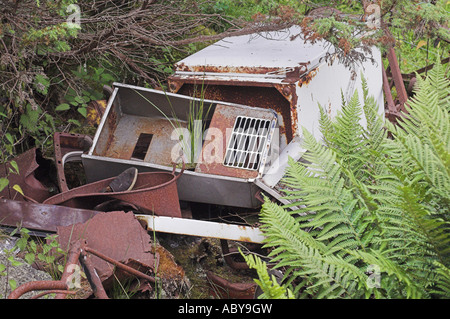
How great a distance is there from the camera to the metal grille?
3.24 meters

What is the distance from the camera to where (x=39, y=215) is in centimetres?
283

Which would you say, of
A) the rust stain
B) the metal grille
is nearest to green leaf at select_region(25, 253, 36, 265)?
the metal grille

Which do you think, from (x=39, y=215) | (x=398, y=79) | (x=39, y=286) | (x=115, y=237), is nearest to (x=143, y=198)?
(x=115, y=237)

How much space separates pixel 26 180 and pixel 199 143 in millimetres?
1327

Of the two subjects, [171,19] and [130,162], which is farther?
[171,19]

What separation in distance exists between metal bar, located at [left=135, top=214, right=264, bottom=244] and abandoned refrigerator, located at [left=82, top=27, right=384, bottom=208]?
0.33m

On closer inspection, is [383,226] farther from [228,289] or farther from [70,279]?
[70,279]

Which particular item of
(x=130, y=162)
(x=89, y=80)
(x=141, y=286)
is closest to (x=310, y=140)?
(x=141, y=286)

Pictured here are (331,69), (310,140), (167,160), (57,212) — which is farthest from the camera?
(331,69)

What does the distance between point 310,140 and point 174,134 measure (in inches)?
66.0
